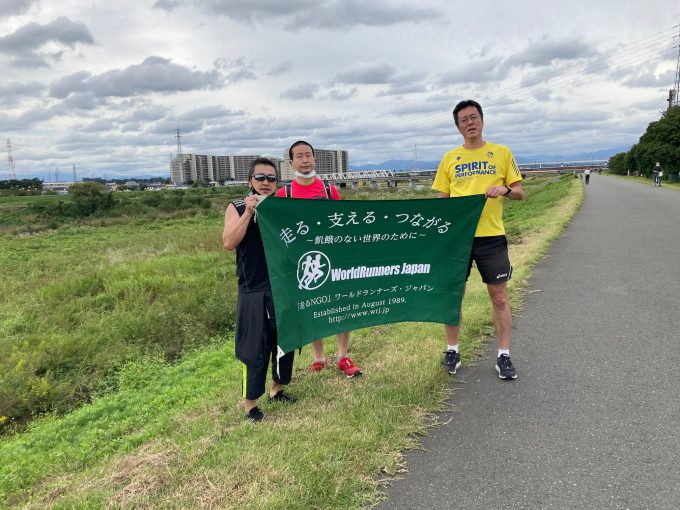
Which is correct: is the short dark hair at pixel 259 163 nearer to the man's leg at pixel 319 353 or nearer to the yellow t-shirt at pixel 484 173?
the yellow t-shirt at pixel 484 173

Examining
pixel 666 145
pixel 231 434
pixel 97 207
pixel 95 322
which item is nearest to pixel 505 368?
pixel 231 434

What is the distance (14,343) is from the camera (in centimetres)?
833

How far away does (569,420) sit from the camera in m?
3.21

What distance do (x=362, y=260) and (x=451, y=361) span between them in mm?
1274

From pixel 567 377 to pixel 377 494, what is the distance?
2.21m

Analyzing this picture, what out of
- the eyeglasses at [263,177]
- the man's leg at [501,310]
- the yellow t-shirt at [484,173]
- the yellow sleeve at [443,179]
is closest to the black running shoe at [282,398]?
the eyeglasses at [263,177]

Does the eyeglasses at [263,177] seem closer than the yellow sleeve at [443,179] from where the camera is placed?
Yes

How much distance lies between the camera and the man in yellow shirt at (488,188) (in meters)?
3.87

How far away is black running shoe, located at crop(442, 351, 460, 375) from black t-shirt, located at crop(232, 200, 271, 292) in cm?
180

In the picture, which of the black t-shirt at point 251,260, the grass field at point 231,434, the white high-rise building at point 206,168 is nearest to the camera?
the grass field at point 231,434

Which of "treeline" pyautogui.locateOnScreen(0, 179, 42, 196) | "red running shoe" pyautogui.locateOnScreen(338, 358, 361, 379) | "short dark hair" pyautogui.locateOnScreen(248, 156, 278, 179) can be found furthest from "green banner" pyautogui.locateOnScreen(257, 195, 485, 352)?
"treeline" pyautogui.locateOnScreen(0, 179, 42, 196)

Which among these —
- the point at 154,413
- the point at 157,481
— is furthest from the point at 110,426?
the point at 157,481

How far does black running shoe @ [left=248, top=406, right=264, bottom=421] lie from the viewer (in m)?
3.49

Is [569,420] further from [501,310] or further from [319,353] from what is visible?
[319,353]
